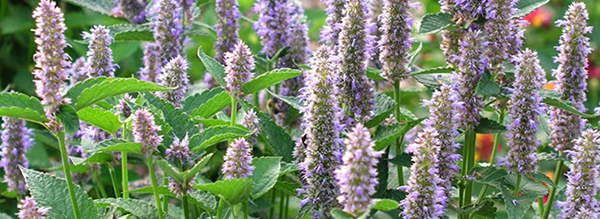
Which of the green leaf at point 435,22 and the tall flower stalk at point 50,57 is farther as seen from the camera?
the green leaf at point 435,22

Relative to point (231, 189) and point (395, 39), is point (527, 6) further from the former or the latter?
point (231, 189)

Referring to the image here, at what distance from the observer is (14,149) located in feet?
11.1

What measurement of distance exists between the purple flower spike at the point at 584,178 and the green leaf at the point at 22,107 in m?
1.32

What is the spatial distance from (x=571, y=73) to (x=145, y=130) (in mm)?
1326

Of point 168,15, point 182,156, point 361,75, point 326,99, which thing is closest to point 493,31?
point 361,75

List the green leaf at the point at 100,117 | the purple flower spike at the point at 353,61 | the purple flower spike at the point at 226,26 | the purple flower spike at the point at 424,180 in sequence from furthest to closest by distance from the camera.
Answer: the purple flower spike at the point at 226,26
the purple flower spike at the point at 353,61
the green leaf at the point at 100,117
the purple flower spike at the point at 424,180

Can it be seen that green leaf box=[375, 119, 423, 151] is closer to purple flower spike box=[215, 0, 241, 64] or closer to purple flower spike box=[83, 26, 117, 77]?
purple flower spike box=[83, 26, 117, 77]

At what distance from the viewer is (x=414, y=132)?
3.41 m

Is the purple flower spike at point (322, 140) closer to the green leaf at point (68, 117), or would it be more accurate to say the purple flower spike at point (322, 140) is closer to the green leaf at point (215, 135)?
the green leaf at point (215, 135)

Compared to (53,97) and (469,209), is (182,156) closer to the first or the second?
(53,97)

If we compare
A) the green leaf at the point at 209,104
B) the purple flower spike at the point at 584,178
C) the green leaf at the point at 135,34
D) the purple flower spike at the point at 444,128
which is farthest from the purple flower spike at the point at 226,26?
the purple flower spike at the point at 584,178

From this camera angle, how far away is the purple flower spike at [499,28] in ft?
9.04

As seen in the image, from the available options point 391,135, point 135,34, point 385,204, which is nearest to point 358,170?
point 385,204

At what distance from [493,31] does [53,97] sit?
1184 mm
